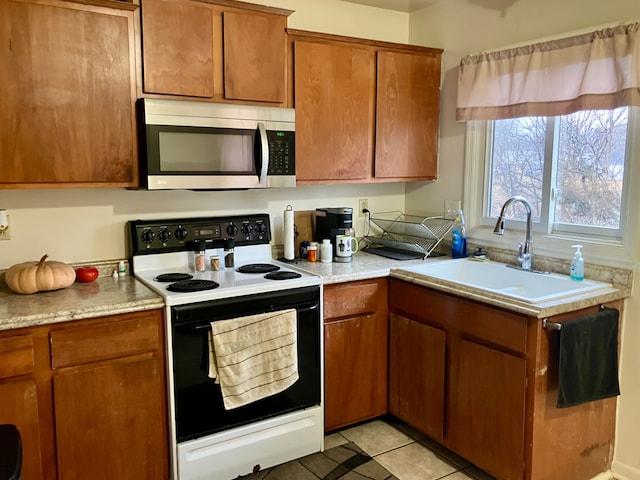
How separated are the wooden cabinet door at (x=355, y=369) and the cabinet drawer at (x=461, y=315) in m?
0.20

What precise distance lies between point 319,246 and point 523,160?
1166mm

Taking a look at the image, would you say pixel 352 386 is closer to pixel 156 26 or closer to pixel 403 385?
pixel 403 385

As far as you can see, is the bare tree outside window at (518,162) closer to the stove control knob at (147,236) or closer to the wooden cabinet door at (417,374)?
the wooden cabinet door at (417,374)

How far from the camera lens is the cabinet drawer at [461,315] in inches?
83.8

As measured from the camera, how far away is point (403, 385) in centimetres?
277

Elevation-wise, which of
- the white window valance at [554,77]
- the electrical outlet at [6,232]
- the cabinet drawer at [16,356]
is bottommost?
the cabinet drawer at [16,356]

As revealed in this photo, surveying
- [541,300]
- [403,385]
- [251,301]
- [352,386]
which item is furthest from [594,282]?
[251,301]

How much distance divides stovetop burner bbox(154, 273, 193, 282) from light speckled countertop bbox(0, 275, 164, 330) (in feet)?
0.29

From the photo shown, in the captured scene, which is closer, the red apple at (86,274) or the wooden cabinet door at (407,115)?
the red apple at (86,274)

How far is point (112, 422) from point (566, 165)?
91.6 inches

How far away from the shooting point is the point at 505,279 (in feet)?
9.01

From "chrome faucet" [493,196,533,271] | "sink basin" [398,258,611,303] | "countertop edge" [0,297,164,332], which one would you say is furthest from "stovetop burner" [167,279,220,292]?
"chrome faucet" [493,196,533,271]

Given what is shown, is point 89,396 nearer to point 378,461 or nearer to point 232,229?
point 232,229

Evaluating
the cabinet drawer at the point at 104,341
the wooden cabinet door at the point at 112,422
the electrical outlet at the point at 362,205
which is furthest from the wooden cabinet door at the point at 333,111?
the wooden cabinet door at the point at 112,422
